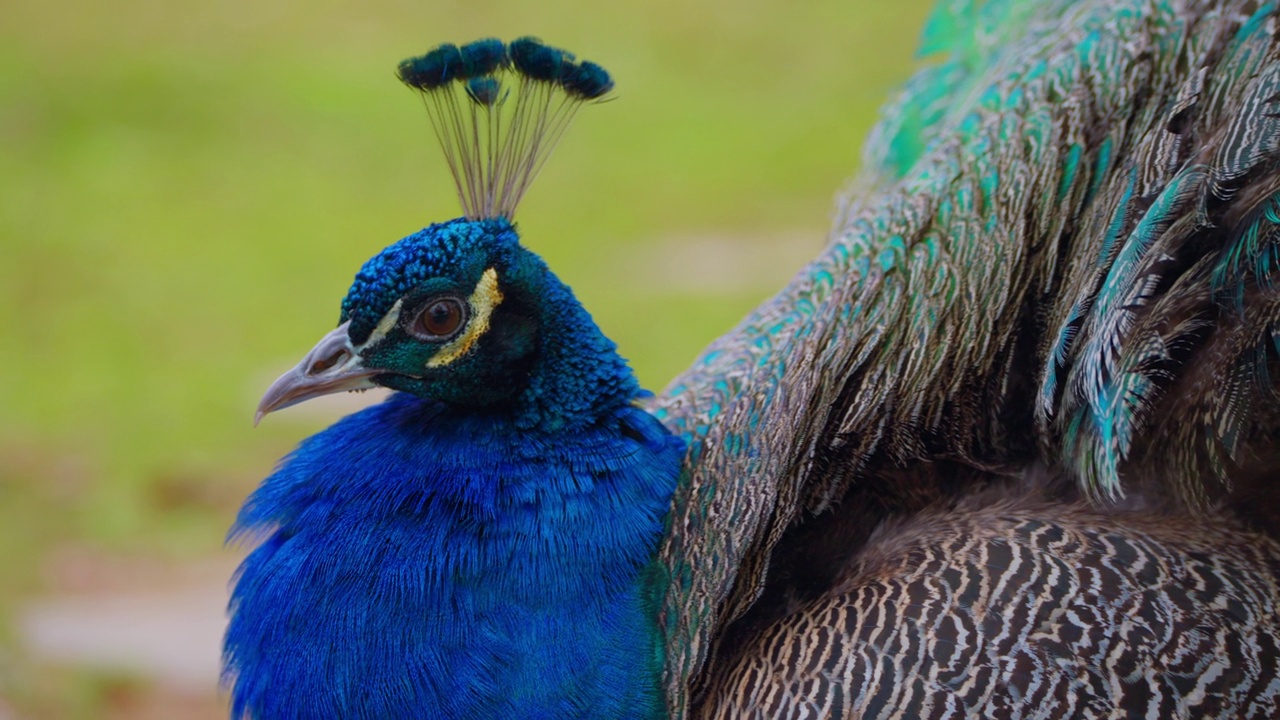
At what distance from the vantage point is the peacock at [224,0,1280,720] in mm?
1719

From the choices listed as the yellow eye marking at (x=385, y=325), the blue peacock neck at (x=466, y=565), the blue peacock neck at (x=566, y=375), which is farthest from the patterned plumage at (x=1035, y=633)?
the yellow eye marking at (x=385, y=325)

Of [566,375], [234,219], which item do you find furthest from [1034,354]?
[234,219]

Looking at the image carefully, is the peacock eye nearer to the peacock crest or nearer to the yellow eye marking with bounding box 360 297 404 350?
the yellow eye marking with bounding box 360 297 404 350

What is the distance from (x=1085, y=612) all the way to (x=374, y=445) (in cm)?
99

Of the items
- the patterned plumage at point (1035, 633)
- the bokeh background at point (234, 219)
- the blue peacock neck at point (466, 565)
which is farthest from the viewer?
the bokeh background at point (234, 219)

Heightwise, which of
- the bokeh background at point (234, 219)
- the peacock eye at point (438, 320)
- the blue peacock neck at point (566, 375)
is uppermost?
the bokeh background at point (234, 219)

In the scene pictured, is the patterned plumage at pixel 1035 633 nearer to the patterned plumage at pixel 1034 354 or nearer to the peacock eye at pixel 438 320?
the patterned plumage at pixel 1034 354

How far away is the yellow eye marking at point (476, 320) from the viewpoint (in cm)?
188

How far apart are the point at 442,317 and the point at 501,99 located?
34 centimetres

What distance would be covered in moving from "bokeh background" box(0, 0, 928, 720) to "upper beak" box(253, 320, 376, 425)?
1.42 metres

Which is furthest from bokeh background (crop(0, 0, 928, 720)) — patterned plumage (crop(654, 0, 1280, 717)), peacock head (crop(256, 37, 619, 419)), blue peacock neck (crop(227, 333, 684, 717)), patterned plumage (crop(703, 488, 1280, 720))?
patterned plumage (crop(703, 488, 1280, 720))

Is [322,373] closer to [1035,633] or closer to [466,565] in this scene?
[466,565]

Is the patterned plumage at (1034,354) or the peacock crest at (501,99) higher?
the peacock crest at (501,99)

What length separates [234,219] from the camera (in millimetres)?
6676
